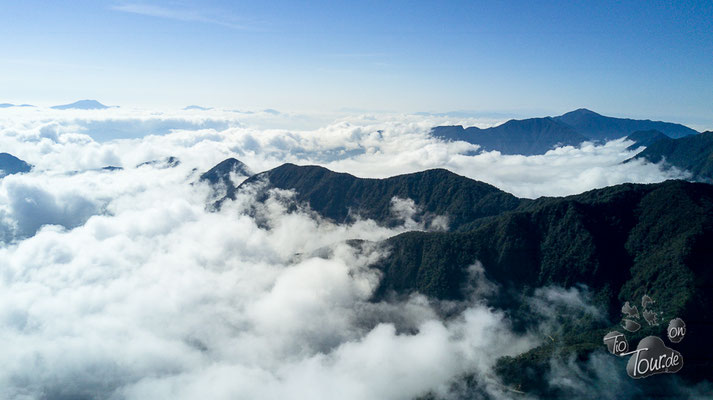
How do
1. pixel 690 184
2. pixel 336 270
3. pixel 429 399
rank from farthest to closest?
pixel 336 270
pixel 690 184
pixel 429 399

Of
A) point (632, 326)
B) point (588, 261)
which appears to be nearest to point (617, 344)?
point (632, 326)

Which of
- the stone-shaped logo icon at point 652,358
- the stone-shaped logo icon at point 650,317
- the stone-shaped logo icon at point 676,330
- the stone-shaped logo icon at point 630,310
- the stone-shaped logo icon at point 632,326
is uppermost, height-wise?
the stone-shaped logo icon at point 652,358

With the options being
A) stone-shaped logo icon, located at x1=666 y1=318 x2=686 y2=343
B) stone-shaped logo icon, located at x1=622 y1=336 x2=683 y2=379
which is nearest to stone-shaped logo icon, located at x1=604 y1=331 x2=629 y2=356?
stone-shaped logo icon, located at x1=666 y1=318 x2=686 y2=343

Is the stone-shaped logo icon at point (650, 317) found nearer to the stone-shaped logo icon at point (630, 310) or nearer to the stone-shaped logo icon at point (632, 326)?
the stone-shaped logo icon at point (632, 326)

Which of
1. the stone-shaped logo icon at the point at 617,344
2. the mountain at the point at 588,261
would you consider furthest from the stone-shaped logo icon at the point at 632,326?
the stone-shaped logo icon at the point at 617,344

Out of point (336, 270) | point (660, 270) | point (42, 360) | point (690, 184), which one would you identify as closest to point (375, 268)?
point (336, 270)

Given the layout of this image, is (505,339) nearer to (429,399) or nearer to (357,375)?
(429,399)

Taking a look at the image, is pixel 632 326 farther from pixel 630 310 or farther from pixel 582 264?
pixel 582 264

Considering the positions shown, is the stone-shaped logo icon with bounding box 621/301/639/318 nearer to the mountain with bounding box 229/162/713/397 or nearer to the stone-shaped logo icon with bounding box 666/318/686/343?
the mountain with bounding box 229/162/713/397
